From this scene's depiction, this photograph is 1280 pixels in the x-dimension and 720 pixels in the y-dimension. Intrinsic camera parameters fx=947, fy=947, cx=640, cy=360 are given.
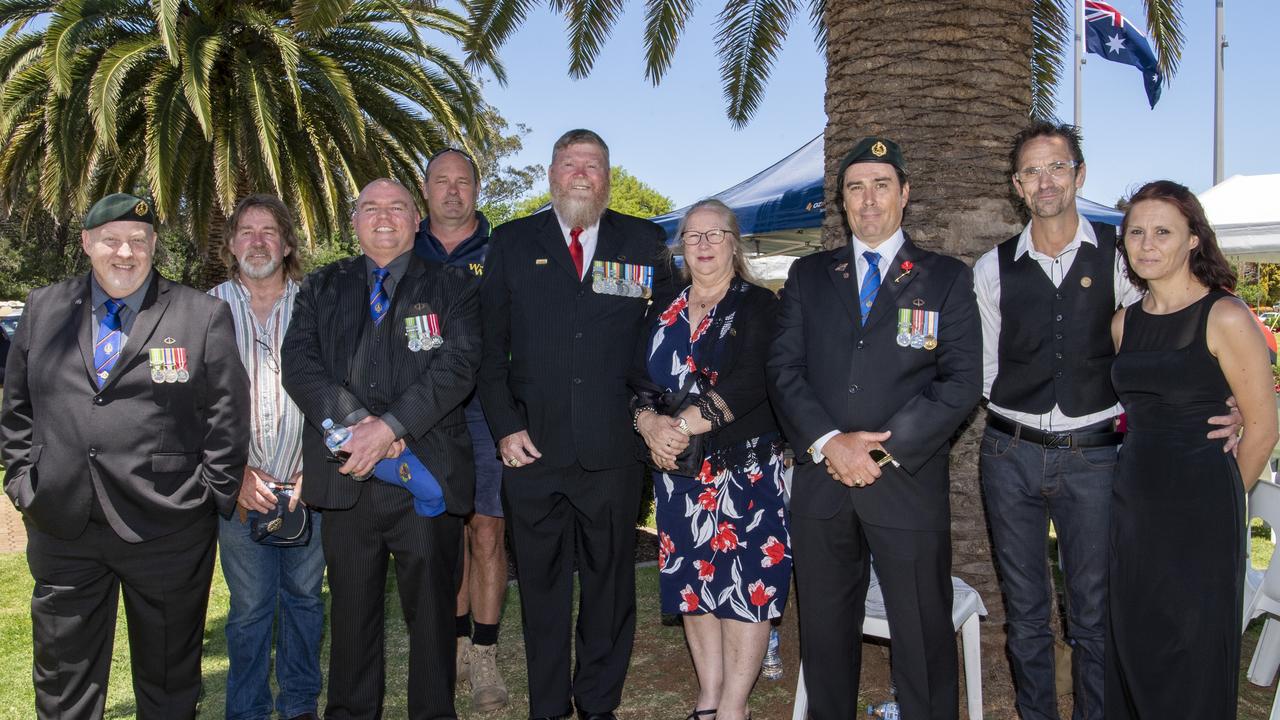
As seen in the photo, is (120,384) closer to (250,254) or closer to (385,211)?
(250,254)

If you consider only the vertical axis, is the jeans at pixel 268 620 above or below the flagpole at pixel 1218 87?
below

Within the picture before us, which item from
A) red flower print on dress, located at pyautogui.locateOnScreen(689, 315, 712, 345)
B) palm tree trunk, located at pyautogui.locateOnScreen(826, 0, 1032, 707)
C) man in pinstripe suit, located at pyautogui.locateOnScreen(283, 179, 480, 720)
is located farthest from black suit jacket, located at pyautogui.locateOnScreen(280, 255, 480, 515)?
palm tree trunk, located at pyautogui.locateOnScreen(826, 0, 1032, 707)

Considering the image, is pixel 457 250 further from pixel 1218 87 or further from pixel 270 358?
pixel 1218 87

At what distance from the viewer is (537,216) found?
4.23 m

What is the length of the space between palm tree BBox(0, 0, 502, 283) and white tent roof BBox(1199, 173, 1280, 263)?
710 cm

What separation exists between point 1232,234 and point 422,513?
7.98m

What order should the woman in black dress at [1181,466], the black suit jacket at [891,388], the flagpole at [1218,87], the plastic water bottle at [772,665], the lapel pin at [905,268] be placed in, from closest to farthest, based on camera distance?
the woman in black dress at [1181,466], the black suit jacket at [891,388], the lapel pin at [905,268], the plastic water bottle at [772,665], the flagpole at [1218,87]

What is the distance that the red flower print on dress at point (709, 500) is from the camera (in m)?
3.76

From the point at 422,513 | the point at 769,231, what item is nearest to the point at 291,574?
the point at 422,513

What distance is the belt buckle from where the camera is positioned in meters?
3.52

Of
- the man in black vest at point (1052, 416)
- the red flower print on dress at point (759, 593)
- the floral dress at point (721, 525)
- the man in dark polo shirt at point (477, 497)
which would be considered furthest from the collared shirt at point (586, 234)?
the man in black vest at point (1052, 416)

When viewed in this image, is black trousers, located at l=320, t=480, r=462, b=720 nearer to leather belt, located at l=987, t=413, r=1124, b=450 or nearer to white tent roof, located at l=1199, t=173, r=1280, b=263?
leather belt, located at l=987, t=413, r=1124, b=450

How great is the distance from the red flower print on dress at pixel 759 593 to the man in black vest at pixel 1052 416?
909 mm

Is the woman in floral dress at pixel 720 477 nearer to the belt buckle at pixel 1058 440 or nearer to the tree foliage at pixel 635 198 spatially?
the belt buckle at pixel 1058 440
